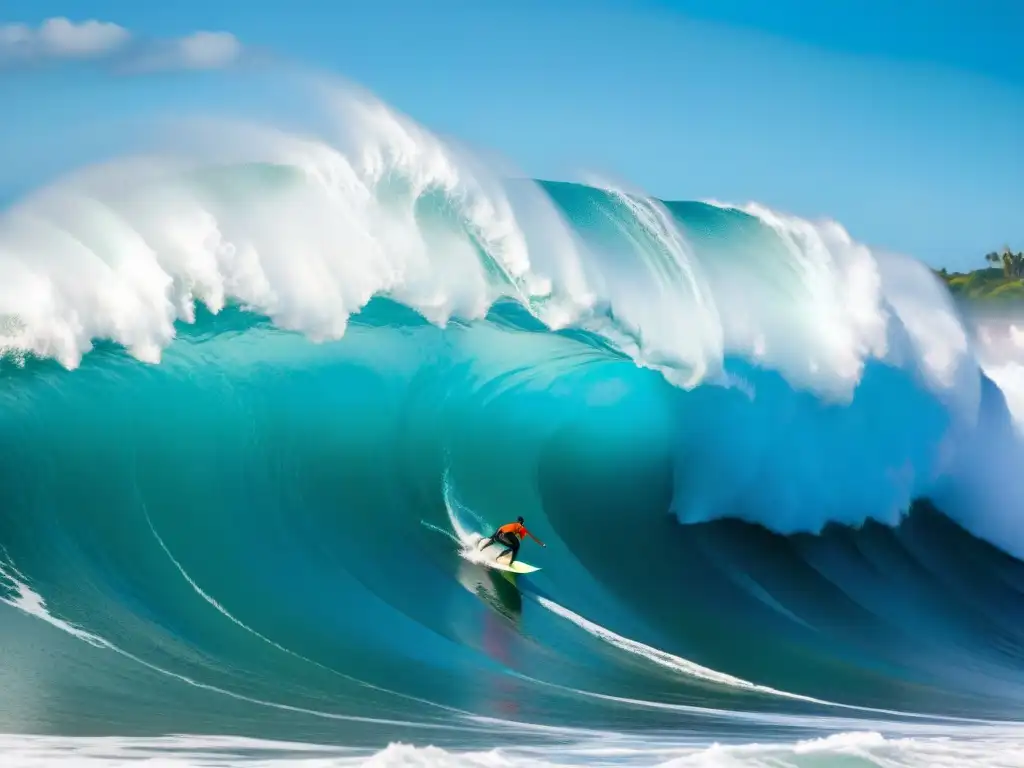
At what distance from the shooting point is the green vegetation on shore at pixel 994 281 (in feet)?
164

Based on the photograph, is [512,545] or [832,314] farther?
[832,314]

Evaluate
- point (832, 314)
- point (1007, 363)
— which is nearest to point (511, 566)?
point (832, 314)

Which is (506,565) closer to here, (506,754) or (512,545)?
(512,545)

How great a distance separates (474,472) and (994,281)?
47.3m

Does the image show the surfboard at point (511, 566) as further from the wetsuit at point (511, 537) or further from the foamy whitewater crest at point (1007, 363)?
the foamy whitewater crest at point (1007, 363)

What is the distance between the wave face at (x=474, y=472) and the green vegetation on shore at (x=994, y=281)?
1505 inches

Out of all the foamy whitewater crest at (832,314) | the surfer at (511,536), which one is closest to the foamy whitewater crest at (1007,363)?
the foamy whitewater crest at (832,314)

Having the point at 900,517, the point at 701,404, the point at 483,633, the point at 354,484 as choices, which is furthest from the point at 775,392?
the point at 483,633

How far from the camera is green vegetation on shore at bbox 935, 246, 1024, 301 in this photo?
164 ft

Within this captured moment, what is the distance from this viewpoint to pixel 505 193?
38.1 ft

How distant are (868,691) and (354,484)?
416cm

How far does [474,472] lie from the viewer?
10812 mm

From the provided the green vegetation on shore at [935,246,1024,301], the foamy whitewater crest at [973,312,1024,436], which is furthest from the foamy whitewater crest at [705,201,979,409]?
the green vegetation on shore at [935,246,1024,301]

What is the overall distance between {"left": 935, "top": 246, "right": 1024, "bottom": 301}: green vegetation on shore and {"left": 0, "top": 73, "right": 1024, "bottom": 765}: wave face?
3821cm
